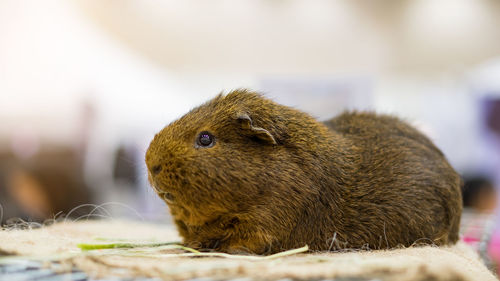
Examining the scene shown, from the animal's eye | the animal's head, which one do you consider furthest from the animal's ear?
the animal's eye

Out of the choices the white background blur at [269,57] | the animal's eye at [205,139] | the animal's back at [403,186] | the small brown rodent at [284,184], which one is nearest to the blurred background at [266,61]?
the white background blur at [269,57]

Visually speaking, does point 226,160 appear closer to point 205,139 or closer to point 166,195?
point 205,139

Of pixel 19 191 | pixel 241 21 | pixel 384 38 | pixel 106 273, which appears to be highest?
pixel 241 21

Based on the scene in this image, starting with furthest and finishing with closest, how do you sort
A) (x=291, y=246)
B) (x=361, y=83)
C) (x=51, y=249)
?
1. (x=361, y=83)
2. (x=291, y=246)
3. (x=51, y=249)

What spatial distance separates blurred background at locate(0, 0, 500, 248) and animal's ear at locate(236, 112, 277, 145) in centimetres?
239

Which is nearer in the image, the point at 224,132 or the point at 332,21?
the point at 224,132

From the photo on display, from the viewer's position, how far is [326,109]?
3.96 meters

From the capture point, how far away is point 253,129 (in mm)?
1404

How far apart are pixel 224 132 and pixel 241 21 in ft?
8.89

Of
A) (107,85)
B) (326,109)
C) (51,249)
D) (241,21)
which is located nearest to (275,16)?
(241,21)

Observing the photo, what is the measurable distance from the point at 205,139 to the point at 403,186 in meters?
0.72

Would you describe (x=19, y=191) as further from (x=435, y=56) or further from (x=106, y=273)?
(x=435, y=56)

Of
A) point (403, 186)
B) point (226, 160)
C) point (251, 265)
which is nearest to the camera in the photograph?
point (251, 265)

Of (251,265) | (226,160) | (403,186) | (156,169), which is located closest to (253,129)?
(226,160)
